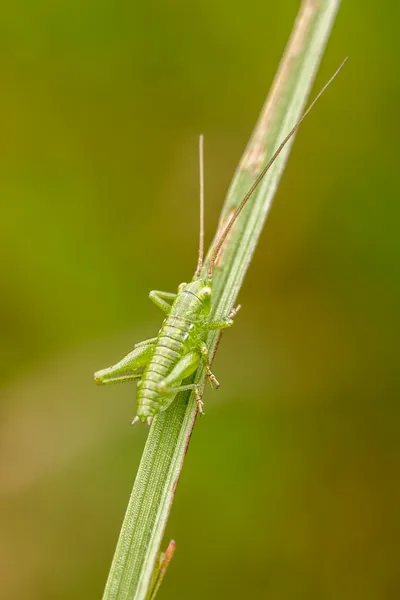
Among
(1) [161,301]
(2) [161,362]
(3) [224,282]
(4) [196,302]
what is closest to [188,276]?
(1) [161,301]

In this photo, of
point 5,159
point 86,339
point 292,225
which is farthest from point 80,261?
point 292,225

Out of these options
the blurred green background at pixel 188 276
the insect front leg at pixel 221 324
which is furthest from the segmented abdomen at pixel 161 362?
the blurred green background at pixel 188 276

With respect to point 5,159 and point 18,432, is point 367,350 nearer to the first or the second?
point 18,432

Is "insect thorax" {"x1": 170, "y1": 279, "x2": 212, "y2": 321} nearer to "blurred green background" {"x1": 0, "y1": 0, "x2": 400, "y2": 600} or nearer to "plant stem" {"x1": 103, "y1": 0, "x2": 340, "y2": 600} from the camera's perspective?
"plant stem" {"x1": 103, "y1": 0, "x2": 340, "y2": 600}

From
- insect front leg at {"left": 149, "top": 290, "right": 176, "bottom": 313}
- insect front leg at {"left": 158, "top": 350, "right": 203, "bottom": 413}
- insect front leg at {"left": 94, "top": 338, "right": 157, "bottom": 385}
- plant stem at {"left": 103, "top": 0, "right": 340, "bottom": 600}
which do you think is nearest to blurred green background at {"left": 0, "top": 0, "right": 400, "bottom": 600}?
insect front leg at {"left": 149, "top": 290, "right": 176, "bottom": 313}

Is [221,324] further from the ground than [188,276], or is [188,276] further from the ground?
[188,276]

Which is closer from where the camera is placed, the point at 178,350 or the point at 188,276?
the point at 178,350

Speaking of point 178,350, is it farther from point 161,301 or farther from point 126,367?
point 161,301
